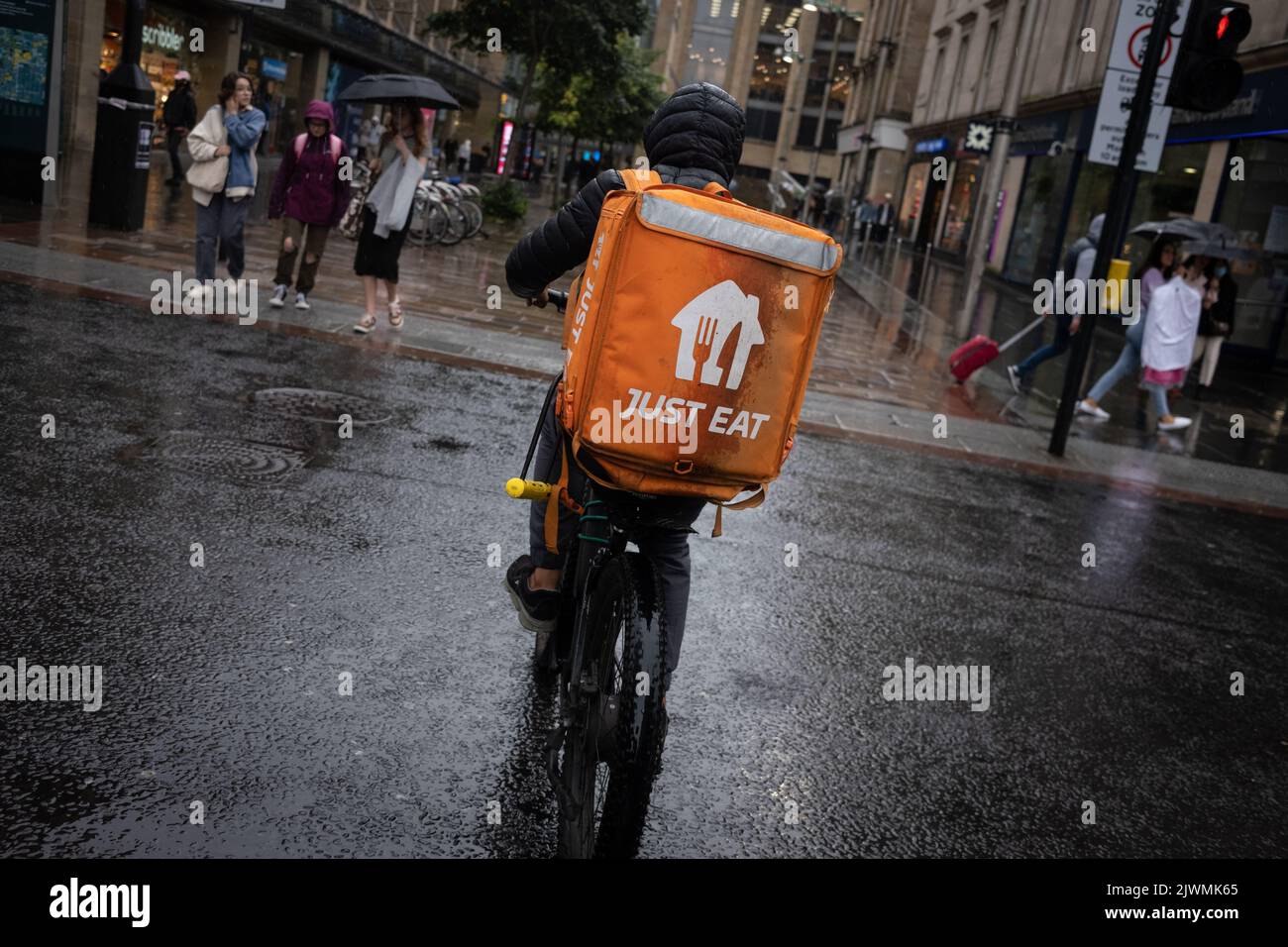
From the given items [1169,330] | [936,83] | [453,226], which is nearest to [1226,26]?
[1169,330]

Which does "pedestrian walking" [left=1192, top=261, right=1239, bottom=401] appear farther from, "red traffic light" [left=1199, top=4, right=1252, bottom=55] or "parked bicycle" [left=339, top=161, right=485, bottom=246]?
"parked bicycle" [left=339, top=161, right=485, bottom=246]

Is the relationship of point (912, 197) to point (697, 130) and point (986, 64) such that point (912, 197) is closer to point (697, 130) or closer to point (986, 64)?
point (986, 64)

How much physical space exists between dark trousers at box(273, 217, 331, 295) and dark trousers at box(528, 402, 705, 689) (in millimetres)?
7381

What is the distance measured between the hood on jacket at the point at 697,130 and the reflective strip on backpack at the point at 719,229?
1.75ft

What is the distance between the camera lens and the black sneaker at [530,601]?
145 inches

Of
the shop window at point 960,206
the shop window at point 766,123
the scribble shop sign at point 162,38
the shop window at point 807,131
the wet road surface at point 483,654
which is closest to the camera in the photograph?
the wet road surface at point 483,654

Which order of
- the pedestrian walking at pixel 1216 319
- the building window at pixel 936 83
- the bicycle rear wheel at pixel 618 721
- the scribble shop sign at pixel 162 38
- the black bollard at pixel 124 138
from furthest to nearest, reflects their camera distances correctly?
the building window at pixel 936 83, the scribble shop sign at pixel 162 38, the pedestrian walking at pixel 1216 319, the black bollard at pixel 124 138, the bicycle rear wheel at pixel 618 721

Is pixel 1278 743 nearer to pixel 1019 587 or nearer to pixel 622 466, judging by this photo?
pixel 1019 587

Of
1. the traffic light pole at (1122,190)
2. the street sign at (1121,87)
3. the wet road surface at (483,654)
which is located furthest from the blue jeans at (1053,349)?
the wet road surface at (483,654)

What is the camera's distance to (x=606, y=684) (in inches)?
117

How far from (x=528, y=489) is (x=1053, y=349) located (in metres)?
10.8

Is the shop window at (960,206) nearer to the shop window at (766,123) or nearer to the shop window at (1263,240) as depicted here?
the shop window at (1263,240)

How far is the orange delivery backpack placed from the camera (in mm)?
2703
